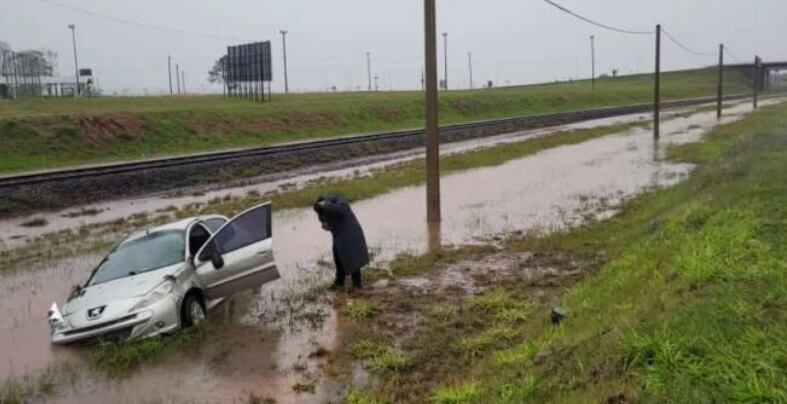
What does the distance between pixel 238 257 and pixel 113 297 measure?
1.70 m

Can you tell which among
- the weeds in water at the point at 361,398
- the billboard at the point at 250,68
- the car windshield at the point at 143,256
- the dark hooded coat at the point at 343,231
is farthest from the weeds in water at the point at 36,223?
the billboard at the point at 250,68

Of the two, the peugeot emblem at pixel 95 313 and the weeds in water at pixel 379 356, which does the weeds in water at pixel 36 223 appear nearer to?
the peugeot emblem at pixel 95 313

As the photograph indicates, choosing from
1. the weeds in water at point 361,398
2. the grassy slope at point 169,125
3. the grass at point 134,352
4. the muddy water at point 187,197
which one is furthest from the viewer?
the grassy slope at point 169,125

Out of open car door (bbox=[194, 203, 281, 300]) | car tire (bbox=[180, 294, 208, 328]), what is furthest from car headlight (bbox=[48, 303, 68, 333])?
open car door (bbox=[194, 203, 281, 300])

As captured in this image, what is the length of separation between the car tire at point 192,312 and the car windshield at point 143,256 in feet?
1.77

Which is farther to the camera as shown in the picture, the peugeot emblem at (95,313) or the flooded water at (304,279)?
the peugeot emblem at (95,313)

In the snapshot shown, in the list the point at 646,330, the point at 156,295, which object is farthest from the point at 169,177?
the point at 646,330

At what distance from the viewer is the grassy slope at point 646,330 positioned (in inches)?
187

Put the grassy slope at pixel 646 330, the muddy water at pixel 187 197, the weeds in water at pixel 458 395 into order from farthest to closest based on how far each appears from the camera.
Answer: the muddy water at pixel 187 197, the weeds in water at pixel 458 395, the grassy slope at pixel 646 330

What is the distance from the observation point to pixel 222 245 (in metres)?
10.0

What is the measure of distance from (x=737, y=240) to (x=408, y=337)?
3.79m

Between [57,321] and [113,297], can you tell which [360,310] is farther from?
[57,321]

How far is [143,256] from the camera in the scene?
10.0 meters

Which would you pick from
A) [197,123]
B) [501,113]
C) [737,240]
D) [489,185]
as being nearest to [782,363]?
[737,240]
